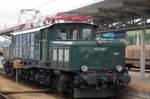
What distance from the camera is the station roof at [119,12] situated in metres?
19.4

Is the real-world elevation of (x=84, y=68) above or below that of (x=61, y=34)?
below

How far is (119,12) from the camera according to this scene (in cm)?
2191

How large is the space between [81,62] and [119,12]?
661cm

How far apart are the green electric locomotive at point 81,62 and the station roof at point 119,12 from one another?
198 cm

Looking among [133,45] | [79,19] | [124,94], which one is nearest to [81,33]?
[79,19]

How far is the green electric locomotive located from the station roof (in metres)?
1.98

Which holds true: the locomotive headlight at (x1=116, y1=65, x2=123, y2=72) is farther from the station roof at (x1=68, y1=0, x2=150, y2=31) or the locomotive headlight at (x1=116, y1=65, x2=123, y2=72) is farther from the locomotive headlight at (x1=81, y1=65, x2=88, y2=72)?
the station roof at (x1=68, y1=0, x2=150, y2=31)

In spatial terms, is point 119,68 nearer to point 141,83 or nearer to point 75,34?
point 141,83

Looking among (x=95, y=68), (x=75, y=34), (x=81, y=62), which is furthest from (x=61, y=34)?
(x=95, y=68)

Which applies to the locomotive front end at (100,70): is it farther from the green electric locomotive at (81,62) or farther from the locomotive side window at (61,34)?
the locomotive side window at (61,34)

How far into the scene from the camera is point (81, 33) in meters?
18.5

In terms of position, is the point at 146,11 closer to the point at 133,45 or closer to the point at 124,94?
the point at 124,94

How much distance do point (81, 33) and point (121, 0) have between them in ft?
7.45

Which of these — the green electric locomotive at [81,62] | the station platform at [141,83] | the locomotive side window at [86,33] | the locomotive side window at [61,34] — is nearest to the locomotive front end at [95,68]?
the green electric locomotive at [81,62]
